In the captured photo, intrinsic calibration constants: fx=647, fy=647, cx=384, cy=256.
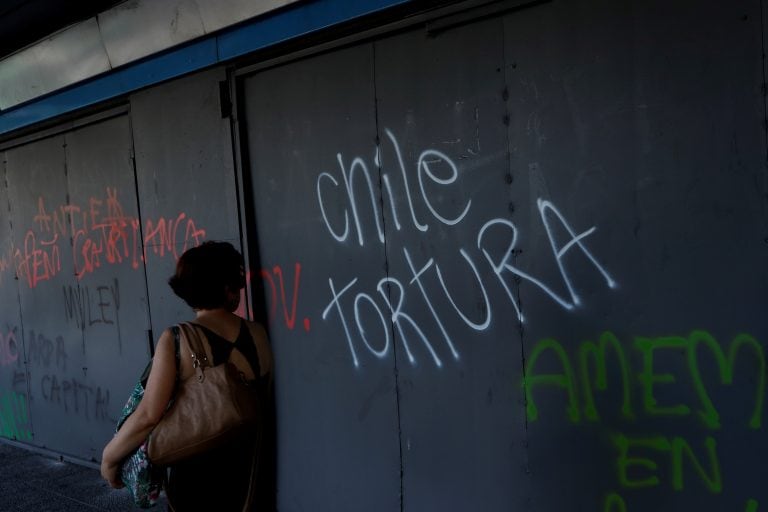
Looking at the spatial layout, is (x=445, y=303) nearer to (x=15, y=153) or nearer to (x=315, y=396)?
(x=315, y=396)

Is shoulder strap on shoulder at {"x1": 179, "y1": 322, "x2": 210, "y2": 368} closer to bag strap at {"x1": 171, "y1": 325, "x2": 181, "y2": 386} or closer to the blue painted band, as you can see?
bag strap at {"x1": 171, "y1": 325, "x2": 181, "y2": 386}

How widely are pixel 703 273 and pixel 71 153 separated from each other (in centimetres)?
515

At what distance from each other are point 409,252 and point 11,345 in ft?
16.5

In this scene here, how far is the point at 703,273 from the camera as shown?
2721 millimetres

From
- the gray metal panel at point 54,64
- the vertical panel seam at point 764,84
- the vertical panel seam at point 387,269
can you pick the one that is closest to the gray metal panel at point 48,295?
the gray metal panel at point 54,64

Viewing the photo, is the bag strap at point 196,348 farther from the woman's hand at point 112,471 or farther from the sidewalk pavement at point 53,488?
the sidewalk pavement at point 53,488

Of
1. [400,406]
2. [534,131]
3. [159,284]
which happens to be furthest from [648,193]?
[159,284]

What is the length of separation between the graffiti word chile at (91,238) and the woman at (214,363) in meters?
2.54

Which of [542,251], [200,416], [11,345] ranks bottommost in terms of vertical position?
[11,345]

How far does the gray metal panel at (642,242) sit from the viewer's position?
8.63 feet

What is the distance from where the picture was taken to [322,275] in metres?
4.02

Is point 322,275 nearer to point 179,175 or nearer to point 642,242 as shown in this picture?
point 179,175

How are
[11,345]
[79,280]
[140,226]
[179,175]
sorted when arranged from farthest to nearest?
[11,345], [79,280], [140,226], [179,175]

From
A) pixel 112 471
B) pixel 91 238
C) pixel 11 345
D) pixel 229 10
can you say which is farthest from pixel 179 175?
pixel 11 345
